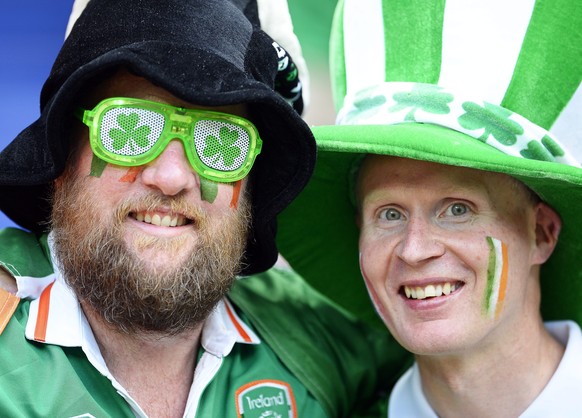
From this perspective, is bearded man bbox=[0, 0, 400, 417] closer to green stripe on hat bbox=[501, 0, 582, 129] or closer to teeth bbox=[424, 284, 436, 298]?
teeth bbox=[424, 284, 436, 298]

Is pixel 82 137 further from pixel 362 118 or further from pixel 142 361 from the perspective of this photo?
pixel 362 118

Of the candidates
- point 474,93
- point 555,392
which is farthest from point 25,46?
point 555,392

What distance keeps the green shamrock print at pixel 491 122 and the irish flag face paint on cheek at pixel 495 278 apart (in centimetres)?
30

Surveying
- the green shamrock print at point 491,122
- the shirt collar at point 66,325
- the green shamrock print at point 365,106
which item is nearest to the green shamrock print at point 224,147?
the green shamrock print at point 365,106

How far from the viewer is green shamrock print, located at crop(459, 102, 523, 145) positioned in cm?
233

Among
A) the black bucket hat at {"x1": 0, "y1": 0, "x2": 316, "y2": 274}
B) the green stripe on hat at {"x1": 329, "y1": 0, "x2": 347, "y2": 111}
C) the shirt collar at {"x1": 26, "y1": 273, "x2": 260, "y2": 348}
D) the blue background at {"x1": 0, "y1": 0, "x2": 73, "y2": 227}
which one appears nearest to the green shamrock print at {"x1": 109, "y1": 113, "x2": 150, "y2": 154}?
the black bucket hat at {"x1": 0, "y1": 0, "x2": 316, "y2": 274}

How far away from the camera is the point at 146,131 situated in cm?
220

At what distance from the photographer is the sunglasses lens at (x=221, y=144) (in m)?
2.26

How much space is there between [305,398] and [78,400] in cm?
80

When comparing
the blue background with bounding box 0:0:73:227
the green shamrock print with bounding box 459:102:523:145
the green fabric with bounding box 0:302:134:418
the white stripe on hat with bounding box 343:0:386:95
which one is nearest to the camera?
the green fabric with bounding box 0:302:134:418

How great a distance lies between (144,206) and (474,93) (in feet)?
3.35

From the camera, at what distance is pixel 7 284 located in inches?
92.5

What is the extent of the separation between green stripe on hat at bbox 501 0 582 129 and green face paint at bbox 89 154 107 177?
117cm

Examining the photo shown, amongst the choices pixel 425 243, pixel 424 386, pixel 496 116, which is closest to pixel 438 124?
pixel 496 116
